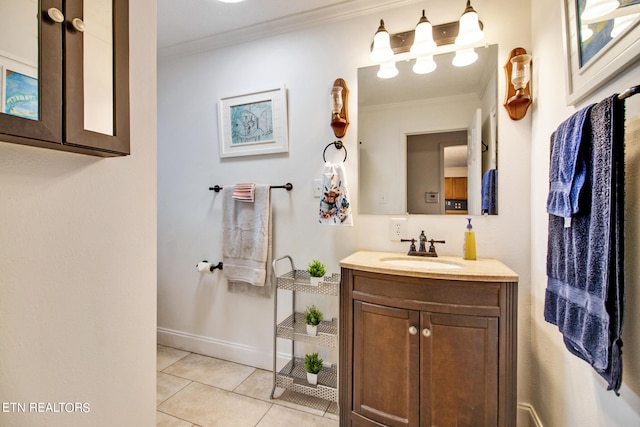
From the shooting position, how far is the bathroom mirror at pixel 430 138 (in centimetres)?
168

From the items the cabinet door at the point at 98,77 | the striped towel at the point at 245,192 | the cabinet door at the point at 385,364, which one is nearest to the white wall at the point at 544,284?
the cabinet door at the point at 385,364

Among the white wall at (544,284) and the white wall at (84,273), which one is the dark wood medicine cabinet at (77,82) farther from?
the white wall at (544,284)

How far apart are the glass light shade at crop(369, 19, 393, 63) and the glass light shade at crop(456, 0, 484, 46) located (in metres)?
0.41

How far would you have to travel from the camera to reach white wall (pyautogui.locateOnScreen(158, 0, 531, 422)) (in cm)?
163

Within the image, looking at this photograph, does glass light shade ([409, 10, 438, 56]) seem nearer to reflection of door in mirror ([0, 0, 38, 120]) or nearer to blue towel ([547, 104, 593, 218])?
blue towel ([547, 104, 593, 218])

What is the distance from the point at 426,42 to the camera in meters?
1.67

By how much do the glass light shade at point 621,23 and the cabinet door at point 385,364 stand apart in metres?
1.20

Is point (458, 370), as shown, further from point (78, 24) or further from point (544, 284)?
point (78, 24)

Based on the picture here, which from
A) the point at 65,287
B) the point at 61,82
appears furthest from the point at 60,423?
the point at 61,82

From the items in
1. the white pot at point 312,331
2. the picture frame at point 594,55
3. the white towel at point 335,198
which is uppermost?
the picture frame at point 594,55

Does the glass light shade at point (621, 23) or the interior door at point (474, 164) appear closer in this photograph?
the glass light shade at point (621, 23)

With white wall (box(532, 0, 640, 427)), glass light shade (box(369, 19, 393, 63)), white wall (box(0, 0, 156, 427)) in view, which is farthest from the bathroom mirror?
white wall (box(0, 0, 156, 427))

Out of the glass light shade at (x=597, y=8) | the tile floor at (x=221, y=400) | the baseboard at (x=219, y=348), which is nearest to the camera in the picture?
the glass light shade at (x=597, y=8)

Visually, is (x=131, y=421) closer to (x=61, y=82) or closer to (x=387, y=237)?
(x=61, y=82)
